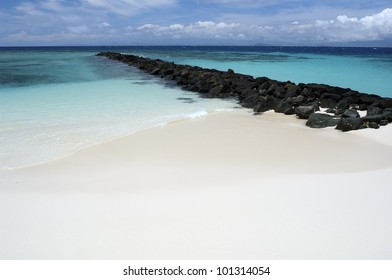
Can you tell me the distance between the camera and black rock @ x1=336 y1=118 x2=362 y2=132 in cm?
709

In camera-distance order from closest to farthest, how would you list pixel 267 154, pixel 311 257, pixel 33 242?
pixel 311 257
pixel 33 242
pixel 267 154

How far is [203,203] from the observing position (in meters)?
3.72

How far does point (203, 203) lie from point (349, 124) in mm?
4712

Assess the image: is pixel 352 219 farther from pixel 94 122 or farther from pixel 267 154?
pixel 94 122

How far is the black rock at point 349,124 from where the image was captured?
7.09m

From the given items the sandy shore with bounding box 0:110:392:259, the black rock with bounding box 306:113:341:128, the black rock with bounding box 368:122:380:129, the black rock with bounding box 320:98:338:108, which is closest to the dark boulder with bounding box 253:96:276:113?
the black rock with bounding box 320:98:338:108

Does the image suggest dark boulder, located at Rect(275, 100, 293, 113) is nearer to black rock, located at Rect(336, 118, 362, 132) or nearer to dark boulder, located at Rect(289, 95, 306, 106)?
dark boulder, located at Rect(289, 95, 306, 106)

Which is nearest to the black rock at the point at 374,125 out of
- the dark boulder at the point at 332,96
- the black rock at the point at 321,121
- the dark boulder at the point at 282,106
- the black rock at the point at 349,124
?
the black rock at the point at 349,124

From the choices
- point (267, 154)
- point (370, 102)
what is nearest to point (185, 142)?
point (267, 154)

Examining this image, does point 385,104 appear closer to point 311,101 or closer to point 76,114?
point 311,101

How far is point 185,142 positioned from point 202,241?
3295mm

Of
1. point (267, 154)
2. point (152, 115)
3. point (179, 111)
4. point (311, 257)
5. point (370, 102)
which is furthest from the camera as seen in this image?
point (370, 102)

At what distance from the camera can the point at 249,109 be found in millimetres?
9797

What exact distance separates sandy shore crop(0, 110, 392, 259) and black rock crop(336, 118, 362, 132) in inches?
40.4
